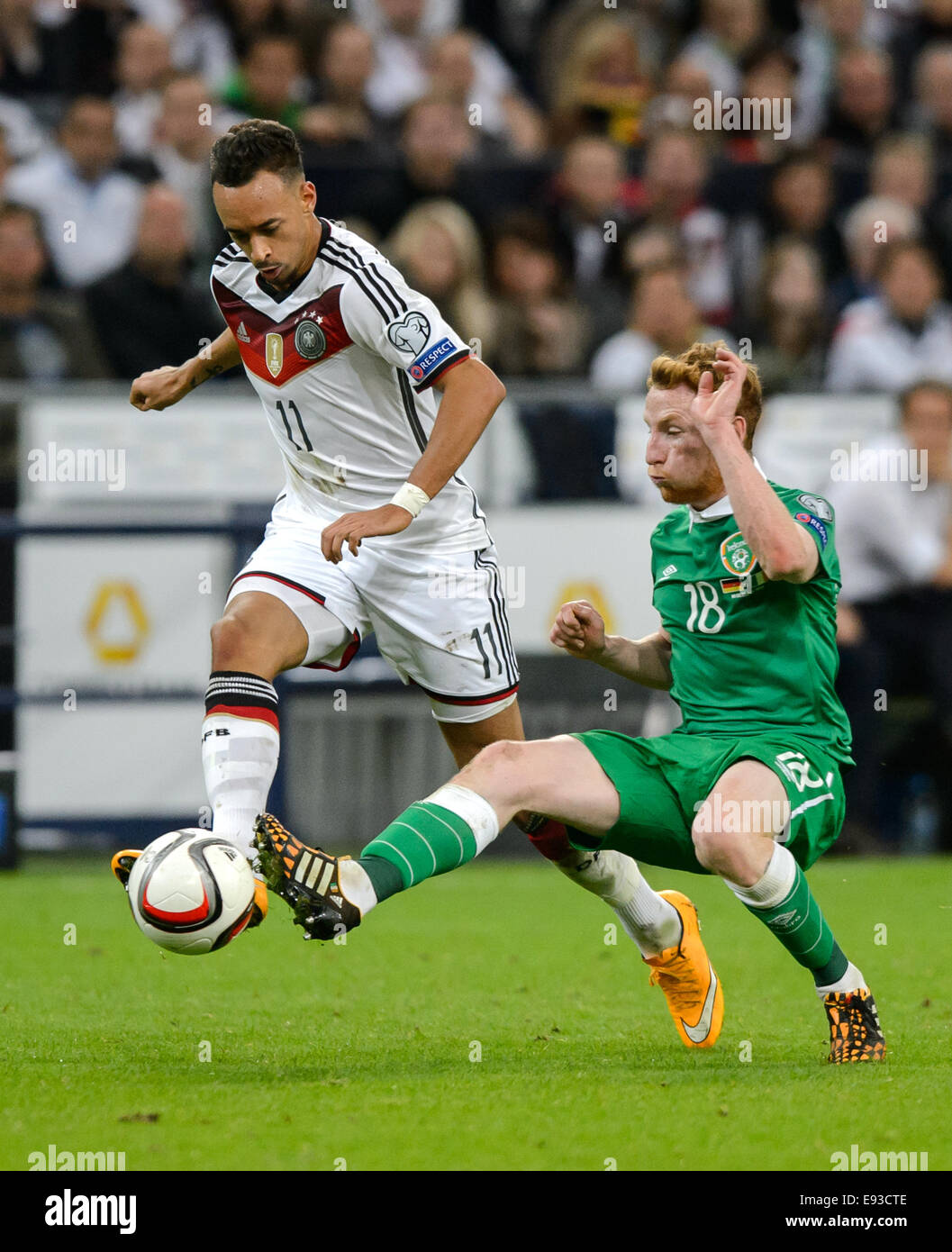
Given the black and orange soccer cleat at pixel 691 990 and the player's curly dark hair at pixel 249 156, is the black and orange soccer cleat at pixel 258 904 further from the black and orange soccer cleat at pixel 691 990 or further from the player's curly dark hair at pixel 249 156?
the player's curly dark hair at pixel 249 156

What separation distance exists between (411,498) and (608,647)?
2.15 ft

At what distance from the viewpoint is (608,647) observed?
4.88m

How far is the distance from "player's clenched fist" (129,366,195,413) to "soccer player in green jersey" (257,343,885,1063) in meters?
1.36

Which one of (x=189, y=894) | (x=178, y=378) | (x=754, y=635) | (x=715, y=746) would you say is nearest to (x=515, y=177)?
(x=178, y=378)

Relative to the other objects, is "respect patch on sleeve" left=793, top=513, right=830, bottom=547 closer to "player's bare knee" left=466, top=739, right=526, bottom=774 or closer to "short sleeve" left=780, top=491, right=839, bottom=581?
"short sleeve" left=780, top=491, right=839, bottom=581

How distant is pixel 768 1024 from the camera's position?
516cm

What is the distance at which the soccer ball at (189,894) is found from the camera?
13.6 feet

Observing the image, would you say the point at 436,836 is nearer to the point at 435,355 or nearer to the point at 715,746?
the point at 715,746

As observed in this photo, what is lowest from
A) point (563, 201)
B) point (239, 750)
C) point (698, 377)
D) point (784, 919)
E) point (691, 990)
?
point (691, 990)

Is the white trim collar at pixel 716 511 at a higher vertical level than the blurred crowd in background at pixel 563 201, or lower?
lower

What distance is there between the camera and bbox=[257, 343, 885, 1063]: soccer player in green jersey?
4363mm

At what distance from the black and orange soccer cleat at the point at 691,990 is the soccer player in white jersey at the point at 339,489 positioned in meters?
0.32

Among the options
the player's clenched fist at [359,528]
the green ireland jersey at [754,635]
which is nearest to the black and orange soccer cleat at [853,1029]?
the green ireland jersey at [754,635]
